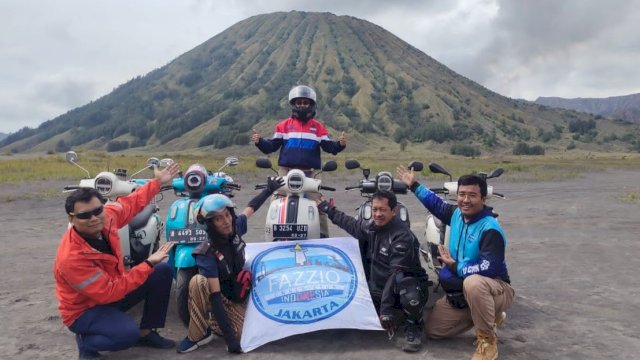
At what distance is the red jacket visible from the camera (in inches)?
147

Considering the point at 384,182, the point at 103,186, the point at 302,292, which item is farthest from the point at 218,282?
the point at 384,182

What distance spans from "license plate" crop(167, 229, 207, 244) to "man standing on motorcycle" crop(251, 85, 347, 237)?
1.98 metres

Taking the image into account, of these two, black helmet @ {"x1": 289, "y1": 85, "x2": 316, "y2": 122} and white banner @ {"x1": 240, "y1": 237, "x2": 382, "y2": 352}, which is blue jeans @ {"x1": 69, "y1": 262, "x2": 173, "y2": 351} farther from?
black helmet @ {"x1": 289, "y1": 85, "x2": 316, "y2": 122}

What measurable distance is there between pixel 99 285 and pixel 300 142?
3236 mm

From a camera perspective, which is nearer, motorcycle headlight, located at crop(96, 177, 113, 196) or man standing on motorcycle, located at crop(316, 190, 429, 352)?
man standing on motorcycle, located at crop(316, 190, 429, 352)

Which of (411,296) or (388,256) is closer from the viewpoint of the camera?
(411,296)

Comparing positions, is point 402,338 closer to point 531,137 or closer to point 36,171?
point 36,171

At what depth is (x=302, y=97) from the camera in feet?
20.6

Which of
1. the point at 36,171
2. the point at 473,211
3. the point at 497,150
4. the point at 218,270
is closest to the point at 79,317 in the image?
the point at 218,270

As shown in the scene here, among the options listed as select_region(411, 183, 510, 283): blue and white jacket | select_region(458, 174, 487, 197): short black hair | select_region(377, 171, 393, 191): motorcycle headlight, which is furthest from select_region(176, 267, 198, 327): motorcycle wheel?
select_region(458, 174, 487, 197): short black hair

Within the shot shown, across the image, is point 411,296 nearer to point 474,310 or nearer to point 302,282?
point 474,310

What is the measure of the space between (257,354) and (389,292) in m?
1.26

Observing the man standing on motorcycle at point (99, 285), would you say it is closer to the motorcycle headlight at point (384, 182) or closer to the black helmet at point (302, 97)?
the motorcycle headlight at point (384, 182)

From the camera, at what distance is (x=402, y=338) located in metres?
4.32
